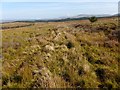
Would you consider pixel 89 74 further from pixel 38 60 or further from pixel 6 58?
pixel 6 58

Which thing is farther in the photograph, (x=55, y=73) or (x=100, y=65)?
(x=100, y=65)

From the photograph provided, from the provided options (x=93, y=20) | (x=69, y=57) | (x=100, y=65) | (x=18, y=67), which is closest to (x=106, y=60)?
(x=100, y=65)

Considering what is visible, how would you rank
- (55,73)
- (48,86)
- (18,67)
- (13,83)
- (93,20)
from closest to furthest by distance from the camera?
(48,86) → (13,83) → (55,73) → (18,67) → (93,20)

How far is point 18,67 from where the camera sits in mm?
9031

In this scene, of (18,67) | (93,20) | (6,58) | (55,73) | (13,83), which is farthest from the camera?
(93,20)

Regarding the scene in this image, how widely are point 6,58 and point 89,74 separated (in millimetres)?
4168

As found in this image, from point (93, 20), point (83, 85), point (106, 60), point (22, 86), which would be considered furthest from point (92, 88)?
point (93, 20)

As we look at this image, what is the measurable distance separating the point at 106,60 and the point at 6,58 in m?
4.50

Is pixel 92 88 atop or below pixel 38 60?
below

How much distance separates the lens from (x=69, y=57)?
1012 cm

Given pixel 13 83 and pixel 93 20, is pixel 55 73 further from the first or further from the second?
pixel 93 20

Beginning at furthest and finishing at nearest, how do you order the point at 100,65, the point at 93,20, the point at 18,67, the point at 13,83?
the point at 93,20 → the point at 100,65 → the point at 18,67 → the point at 13,83

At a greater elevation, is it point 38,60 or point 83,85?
point 38,60

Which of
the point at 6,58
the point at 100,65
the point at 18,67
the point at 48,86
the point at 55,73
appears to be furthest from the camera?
the point at 6,58
